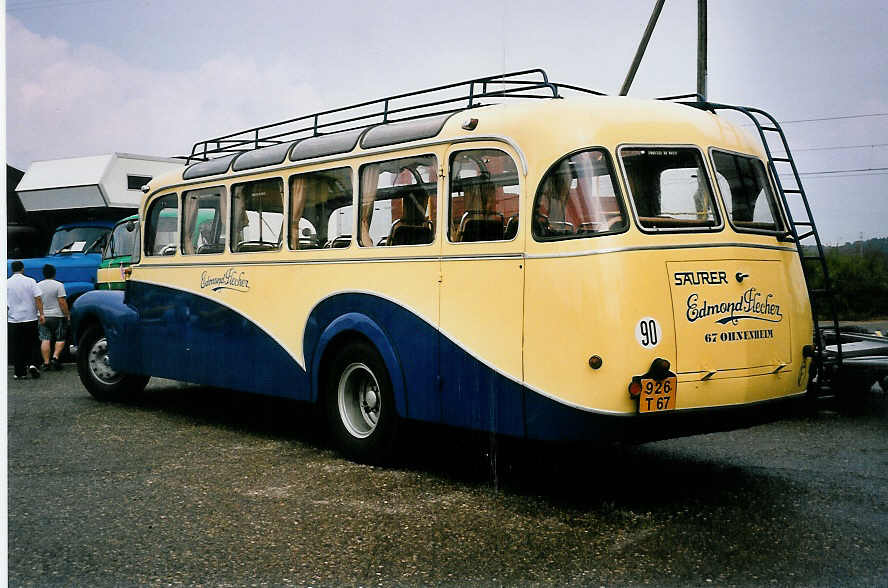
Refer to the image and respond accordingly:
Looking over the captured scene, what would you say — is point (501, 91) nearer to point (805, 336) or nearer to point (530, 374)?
point (530, 374)

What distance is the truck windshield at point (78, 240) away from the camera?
54.2 ft

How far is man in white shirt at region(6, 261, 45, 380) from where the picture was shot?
13516 mm

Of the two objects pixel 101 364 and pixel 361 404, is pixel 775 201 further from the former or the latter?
pixel 101 364

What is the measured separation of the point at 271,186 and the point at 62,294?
7.58 metres

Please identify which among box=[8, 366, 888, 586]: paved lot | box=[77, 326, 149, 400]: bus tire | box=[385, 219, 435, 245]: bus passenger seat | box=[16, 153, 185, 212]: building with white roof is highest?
box=[16, 153, 185, 212]: building with white roof

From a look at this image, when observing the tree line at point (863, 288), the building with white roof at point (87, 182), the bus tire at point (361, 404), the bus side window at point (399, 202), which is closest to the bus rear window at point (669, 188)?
the bus side window at point (399, 202)

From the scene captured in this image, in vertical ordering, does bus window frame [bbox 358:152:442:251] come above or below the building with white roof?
below

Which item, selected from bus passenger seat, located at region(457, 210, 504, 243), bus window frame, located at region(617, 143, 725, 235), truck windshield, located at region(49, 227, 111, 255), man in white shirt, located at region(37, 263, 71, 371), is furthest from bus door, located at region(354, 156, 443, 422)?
truck windshield, located at region(49, 227, 111, 255)

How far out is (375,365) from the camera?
7.16m

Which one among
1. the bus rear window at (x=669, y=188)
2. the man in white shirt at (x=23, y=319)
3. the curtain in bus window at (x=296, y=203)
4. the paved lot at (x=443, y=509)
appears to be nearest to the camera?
the paved lot at (x=443, y=509)

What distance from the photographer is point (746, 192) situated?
21.2 feet

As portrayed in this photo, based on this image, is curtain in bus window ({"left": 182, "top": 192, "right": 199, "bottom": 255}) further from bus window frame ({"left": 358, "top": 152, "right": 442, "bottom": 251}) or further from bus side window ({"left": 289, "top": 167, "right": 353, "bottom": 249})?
bus window frame ({"left": 358, "top": 152, "right": 442, "bottom": 251})

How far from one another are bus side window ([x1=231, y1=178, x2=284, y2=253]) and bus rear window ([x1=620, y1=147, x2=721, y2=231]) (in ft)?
11.6

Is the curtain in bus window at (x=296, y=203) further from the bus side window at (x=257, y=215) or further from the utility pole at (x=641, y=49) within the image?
the utility pole at (x=641, y=49)
